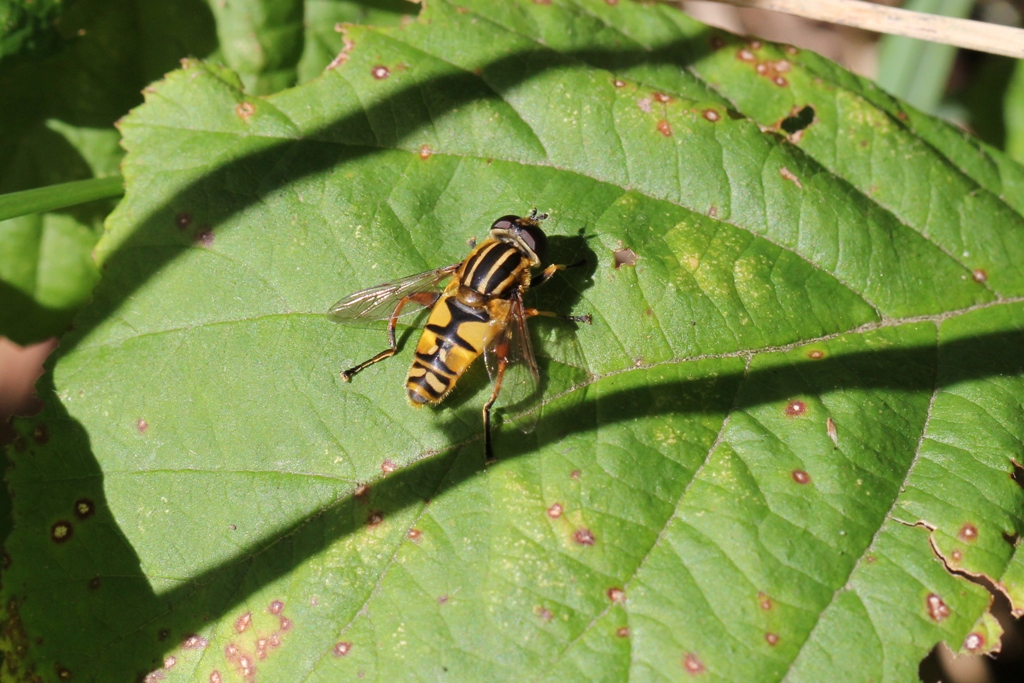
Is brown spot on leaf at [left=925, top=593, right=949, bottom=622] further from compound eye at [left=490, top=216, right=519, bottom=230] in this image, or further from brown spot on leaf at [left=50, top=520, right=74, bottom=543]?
brown spot on leaf at [left=50, top=520, right=74, bottom=543]

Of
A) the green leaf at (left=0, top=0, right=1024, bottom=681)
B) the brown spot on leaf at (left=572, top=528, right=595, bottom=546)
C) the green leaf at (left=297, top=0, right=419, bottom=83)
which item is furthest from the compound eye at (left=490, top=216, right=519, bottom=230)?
the green leaf at (left=297, top=0, right=419, bottom=83)

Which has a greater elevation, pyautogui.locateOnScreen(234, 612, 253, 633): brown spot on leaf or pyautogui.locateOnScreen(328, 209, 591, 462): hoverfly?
pyautogui.locateOnScreen(328, 209, 591, 462): hoverfly

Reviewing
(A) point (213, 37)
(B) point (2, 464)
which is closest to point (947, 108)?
(A) point (213, 37)

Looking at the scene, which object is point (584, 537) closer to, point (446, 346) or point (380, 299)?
point (446, 346)

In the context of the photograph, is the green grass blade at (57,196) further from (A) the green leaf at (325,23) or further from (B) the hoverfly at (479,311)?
(A) the green leaf at (325,23)

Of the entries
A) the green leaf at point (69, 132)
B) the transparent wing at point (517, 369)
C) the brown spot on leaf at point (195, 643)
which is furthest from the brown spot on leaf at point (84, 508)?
the green leaf at point (69, 132)

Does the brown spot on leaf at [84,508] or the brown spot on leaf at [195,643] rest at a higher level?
the brown spot on leaf at [84,508]

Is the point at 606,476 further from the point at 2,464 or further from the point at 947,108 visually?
the point at 947,108
